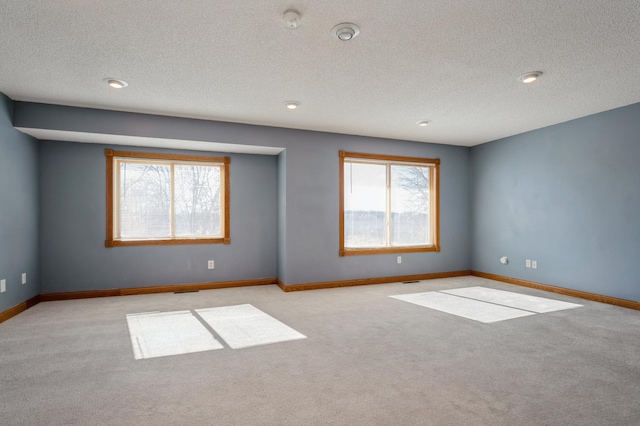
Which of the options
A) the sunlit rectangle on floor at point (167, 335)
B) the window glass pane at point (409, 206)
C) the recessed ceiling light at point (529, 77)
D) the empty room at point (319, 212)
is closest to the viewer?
the empty room at point (319, 212)

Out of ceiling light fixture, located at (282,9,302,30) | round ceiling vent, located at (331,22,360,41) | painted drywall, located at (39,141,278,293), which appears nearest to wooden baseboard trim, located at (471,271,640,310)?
painted drywall, located at (39,141,278,293)

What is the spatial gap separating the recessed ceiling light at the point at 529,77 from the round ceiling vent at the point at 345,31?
1.82 metres

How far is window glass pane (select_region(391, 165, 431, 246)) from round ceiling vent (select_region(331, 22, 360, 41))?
367 cm

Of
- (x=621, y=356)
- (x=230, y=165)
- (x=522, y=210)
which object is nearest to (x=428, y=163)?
(x=522, y=210)

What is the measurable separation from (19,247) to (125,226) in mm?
1169

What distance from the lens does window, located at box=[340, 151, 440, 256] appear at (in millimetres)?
5578

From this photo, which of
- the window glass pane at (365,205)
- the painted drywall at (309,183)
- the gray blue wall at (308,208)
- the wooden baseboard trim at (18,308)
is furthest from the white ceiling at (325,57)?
the wooden baseboard trim at (18,308)

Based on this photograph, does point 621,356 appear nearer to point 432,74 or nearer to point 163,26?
point 432,74

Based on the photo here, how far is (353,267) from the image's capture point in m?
5.48

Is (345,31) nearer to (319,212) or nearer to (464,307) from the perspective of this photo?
(319,212)

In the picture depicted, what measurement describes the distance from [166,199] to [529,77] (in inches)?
187

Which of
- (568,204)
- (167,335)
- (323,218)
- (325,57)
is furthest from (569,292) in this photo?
(167,335)

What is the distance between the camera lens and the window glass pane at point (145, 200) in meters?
4.84

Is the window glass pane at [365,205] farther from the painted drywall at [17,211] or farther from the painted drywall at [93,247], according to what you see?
the painted drywall at [17,211]
